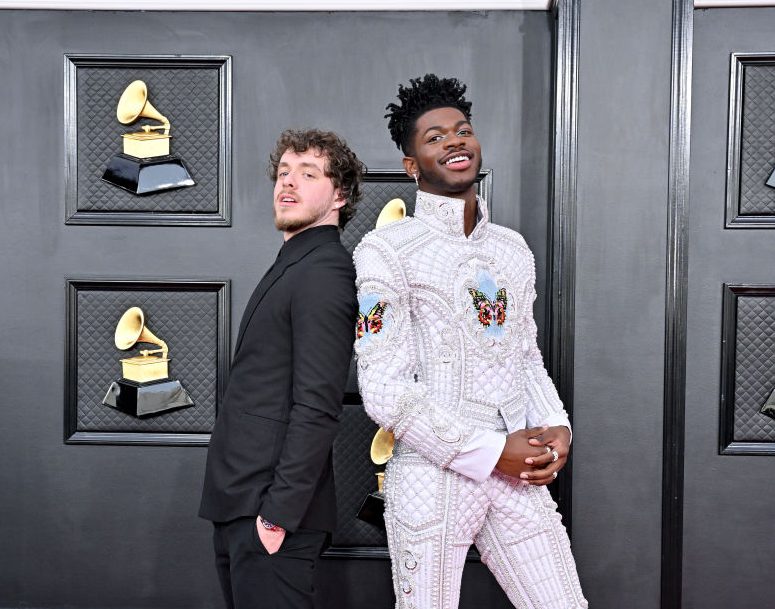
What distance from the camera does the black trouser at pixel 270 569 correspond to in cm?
151

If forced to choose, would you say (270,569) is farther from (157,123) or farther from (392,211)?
(157,123)

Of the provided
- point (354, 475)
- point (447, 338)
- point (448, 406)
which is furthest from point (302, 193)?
point (354, 475)

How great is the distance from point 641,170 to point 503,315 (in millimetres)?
801

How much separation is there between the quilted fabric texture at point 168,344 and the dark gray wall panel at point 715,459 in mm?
1479

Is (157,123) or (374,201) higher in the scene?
(157,123)

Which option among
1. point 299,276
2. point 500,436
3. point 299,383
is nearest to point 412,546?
point 500,436

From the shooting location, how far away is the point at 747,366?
7.74 feet

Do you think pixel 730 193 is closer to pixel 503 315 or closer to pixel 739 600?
pixel 503 315

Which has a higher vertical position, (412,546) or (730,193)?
(730,193)

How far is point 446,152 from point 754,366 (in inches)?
51.4

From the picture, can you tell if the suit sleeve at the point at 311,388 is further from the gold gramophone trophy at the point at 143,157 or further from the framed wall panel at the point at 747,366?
the framed wall panel at the point at 747,366

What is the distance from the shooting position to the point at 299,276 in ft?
5.11

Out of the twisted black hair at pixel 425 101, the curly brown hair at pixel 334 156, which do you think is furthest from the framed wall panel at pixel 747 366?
the curly brown hair at pixel 334 156

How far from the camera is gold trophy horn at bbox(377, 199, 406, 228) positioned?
2.34 m
